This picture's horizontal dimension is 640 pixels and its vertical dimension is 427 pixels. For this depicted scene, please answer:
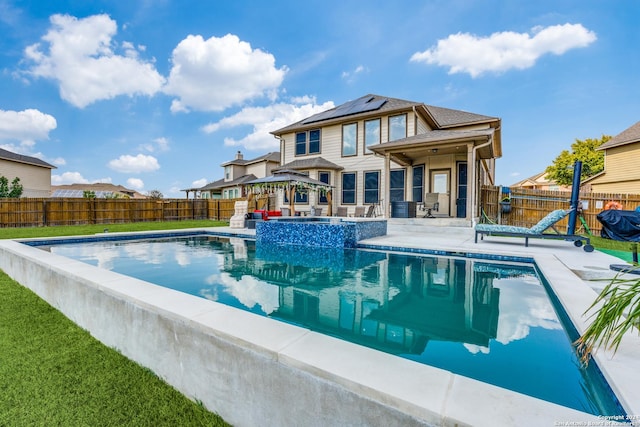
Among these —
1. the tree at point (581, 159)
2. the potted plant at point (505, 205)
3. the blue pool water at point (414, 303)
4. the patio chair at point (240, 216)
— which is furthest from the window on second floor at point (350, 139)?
the tree at point (581, 159)

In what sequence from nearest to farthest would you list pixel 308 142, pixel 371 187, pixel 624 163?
pixel 371 187, pixel 624 163, pixel 308 142

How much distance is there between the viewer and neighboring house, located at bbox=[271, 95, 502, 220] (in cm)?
1272

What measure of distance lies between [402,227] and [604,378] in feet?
32.8

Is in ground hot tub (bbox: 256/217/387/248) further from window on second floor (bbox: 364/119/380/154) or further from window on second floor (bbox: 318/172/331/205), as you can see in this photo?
window on second floor (bbox: 318/172/331/205)

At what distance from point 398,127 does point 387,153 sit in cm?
314

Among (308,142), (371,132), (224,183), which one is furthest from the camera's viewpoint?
(224,183)

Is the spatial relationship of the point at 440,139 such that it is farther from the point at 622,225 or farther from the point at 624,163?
the point at 624,163

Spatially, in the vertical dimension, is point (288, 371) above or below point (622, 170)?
below

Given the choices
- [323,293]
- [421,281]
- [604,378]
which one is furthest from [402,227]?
[604,378]

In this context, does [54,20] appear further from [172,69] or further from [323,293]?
[323,293]

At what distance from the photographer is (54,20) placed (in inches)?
498

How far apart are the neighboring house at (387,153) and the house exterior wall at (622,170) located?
692 centimetres

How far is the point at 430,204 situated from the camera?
13023 mm

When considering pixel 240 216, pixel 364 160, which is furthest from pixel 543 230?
pixel 240 216
